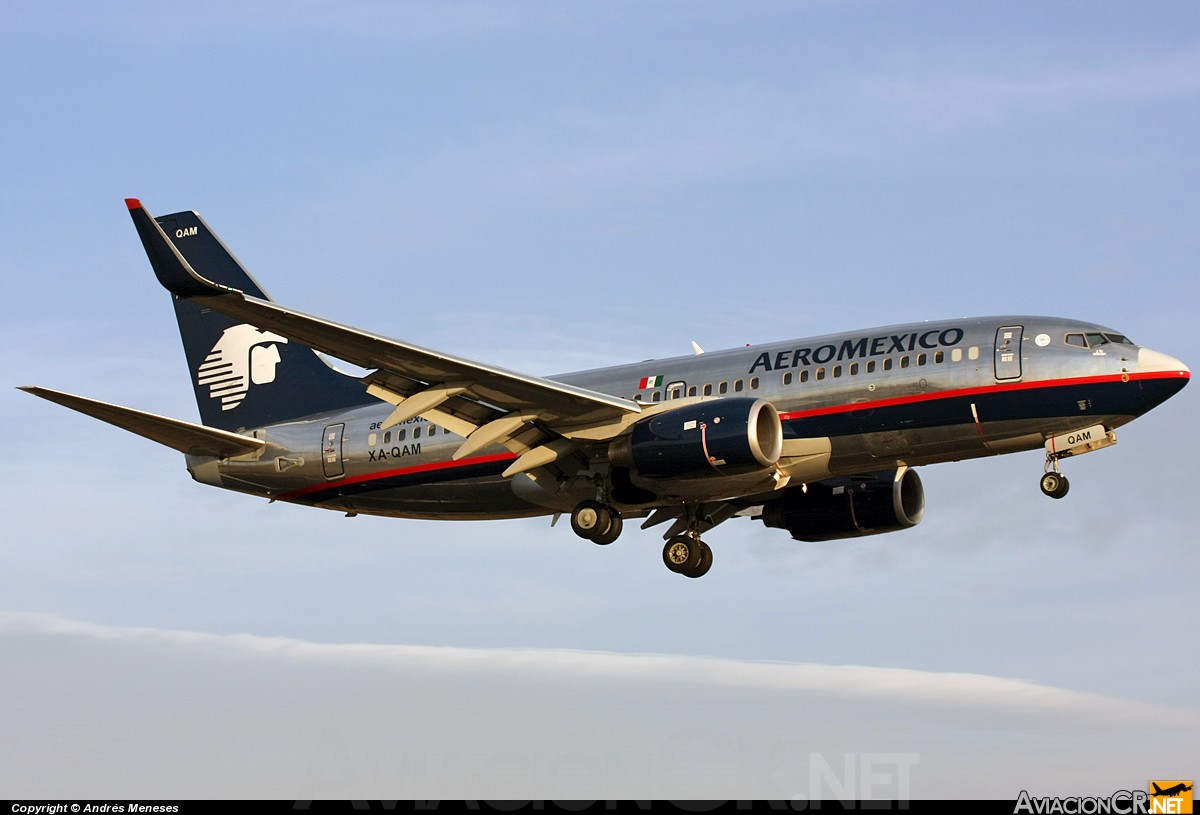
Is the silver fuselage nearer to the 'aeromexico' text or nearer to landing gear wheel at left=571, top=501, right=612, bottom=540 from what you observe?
the 'aeromexico' text

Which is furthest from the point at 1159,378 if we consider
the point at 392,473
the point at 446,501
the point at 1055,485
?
the point at 392,473

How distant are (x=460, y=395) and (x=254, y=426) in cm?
908

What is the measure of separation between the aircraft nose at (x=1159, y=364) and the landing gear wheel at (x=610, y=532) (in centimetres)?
1158

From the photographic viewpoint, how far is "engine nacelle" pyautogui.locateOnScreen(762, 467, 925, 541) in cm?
3953

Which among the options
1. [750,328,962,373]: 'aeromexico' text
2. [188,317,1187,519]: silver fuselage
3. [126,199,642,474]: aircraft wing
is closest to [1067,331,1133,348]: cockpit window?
[188,317,1187,519]: silver fuselage

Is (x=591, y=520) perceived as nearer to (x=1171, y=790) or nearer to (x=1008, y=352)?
(x=1008, y=352)

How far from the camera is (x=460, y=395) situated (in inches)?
1405

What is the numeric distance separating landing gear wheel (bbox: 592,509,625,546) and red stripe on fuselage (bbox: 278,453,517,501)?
278 cm

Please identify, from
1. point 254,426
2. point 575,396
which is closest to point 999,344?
point 575,396

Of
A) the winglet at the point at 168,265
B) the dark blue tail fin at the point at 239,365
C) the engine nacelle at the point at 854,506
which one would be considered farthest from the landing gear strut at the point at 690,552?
the winglet at the point at 168,265

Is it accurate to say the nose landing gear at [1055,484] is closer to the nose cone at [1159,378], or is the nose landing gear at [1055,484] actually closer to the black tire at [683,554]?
the nose cone at [1159,378]

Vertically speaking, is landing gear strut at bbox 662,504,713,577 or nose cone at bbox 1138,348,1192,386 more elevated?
nose cone at bbox 1138,348,1192,386

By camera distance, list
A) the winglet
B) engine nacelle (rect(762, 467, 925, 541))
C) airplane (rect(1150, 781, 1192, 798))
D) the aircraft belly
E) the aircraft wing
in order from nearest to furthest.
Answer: airplane (rect(1150, 781, 1192, 798)), the winglet, the aircraft wing, the aircraft belly, engine nacelle (rect(762, 467, 925, 541))

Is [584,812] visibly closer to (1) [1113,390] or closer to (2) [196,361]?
(1) [1113,390]
